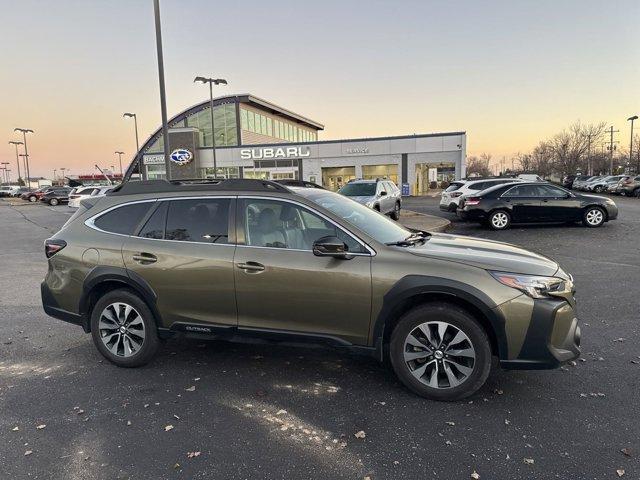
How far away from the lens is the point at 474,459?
9.21 feet

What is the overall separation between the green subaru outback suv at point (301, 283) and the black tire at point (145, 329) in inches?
0.6

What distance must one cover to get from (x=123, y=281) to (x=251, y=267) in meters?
1.32

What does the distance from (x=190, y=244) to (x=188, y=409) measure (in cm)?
142

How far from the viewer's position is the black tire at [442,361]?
3.38m

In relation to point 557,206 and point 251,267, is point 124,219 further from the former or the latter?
point 557,206

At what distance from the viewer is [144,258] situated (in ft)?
13.5

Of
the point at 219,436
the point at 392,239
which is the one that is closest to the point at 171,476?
the point at 219,436

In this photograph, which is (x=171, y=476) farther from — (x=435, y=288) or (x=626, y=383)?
(x=626, y=383)

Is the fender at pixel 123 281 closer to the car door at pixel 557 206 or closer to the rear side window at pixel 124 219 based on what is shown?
the rear side window at pixel 124 219

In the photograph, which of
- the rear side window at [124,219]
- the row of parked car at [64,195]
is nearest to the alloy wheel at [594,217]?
the rear side window at [124,219]

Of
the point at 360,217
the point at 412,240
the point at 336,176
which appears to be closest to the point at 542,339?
the point at 412,240

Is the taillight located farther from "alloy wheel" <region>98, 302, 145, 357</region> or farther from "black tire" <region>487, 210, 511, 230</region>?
"black tire" <region>487, 210, 511, 230</region>

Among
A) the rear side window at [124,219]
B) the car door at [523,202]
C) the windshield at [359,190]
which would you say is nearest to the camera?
the rear side window at [124,219]

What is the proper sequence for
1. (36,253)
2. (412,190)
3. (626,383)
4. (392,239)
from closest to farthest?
(626,383) < (392,239) < (36,253) < (412,190)
